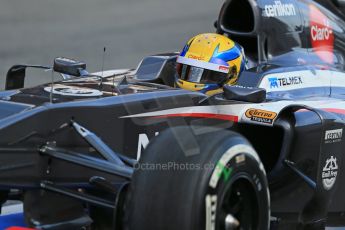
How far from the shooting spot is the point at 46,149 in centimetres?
349

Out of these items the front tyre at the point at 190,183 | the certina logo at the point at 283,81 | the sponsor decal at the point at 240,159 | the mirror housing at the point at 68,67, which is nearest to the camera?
the front tyre at the point at 190,183

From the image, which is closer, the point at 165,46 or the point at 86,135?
the point at 86,135

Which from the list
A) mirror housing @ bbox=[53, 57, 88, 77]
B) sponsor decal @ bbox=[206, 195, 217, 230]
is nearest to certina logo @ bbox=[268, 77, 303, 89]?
mirror housing @ bbox=[53, 57, 88, 77]

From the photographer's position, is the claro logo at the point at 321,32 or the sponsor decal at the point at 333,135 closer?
the sponsor decal at the point at 333,135

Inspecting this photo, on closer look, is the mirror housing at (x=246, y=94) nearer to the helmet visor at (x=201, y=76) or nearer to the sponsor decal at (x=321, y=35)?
→ the helmet visor at (x=201, y=76)

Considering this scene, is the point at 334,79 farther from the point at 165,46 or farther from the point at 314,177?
the point at 165,46

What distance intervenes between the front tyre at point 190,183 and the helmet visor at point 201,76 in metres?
1.56

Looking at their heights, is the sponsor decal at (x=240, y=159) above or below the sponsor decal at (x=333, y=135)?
above

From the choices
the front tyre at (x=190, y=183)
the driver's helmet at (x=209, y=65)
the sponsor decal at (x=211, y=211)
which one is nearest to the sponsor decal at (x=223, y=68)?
the driver's helmet at (x=209, y=65)

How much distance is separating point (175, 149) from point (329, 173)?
1432 millimetres

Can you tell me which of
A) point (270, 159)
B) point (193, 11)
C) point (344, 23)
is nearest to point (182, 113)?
point (270, 159)

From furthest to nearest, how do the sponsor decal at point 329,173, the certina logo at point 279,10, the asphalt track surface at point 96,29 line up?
the asphalt track surface at point 96,29
the certina logo at point 279,10
the sponsor decal at point 329,173

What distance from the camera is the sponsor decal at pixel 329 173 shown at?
418cm

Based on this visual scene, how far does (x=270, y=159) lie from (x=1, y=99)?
151cm
